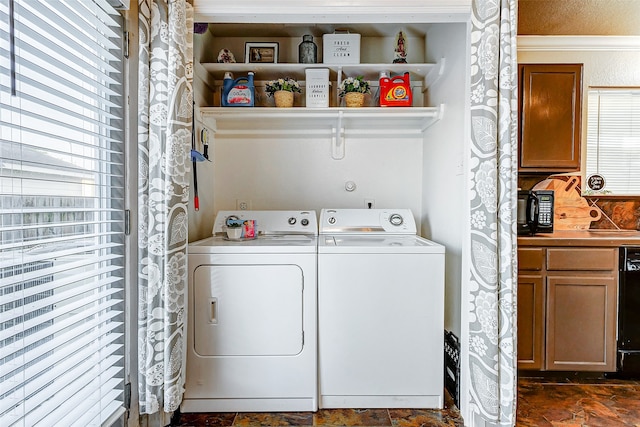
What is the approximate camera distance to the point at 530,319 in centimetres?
214

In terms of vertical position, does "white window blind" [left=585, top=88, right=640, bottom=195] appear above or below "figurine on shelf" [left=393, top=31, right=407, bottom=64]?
below

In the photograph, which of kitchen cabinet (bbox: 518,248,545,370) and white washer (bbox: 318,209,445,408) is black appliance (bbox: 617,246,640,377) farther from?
white washer (bbox: 318,209,445,408)

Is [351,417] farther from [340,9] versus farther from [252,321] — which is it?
[340,9]

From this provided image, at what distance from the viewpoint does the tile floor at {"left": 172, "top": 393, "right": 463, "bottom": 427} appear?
177 cm

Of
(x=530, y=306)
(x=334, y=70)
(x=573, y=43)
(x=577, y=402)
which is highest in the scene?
(x=573, y=43)

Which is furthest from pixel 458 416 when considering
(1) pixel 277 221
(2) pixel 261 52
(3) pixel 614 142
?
(2) pixel 261 52

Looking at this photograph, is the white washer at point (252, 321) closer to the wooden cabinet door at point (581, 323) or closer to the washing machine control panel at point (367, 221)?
the washing machine control panel at point (367, 221)

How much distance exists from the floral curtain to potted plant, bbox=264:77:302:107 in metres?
1.21

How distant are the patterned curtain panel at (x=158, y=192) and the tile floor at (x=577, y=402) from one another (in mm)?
1831

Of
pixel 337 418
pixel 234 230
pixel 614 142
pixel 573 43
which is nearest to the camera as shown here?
pixel 337 418

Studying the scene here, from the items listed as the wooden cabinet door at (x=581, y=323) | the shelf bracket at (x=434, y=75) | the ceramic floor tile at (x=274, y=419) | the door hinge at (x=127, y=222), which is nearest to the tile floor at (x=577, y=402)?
the wooden cabinet door at (x=581, y=323)

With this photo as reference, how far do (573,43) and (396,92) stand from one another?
58.2 inches

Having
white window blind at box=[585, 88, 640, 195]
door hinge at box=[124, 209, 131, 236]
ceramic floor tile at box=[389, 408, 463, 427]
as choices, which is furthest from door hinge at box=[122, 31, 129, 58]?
white window blind at box=[585, 88, 640, 195]

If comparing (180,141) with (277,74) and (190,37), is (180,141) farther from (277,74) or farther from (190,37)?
(277,74)
